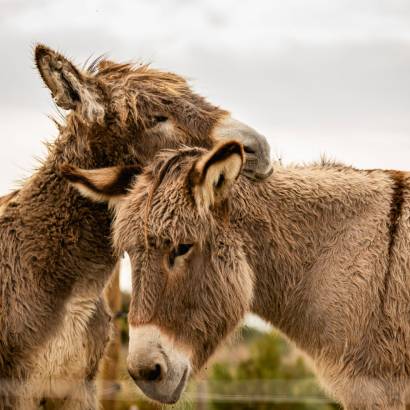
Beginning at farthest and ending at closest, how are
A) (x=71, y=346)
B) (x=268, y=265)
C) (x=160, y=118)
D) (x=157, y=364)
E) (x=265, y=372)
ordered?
1. (x=265, y=372)
2. (x=160, y=118)
3. (x=71, y=346)
4. (x=268, y=265)
5. (x=157, y=364)

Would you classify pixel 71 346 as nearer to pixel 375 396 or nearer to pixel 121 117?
pixel 121 117

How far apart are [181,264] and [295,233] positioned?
724mm

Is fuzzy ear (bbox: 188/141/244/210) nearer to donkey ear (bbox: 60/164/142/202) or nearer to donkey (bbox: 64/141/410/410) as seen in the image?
donkey (bbox: 64/141/410/410)

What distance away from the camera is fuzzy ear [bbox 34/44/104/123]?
500 cm

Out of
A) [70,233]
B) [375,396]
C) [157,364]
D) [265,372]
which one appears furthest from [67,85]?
[265,372]

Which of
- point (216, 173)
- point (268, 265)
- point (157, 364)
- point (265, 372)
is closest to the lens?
point (157, 364)

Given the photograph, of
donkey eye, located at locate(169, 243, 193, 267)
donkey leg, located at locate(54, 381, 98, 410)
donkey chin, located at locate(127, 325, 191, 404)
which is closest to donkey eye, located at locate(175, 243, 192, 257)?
donkey eye, located at locate(169, 243, 193, 267)

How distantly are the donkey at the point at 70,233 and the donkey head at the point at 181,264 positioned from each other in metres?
0.76

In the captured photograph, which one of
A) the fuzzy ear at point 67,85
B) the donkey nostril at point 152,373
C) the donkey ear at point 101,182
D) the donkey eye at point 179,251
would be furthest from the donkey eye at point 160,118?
the donkey nostril at point 152,373

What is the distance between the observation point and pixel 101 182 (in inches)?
175

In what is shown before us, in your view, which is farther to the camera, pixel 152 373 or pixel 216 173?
pixel 216 173

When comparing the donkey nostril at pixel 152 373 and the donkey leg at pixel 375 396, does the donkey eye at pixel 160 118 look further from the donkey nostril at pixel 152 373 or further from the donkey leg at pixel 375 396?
the donkey leg at pixel 375 396

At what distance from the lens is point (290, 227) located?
4398mm

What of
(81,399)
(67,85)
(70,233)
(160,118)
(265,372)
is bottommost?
(265,372)
